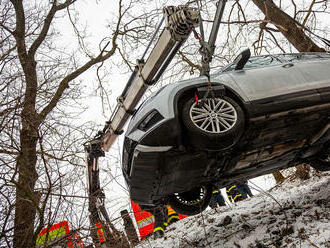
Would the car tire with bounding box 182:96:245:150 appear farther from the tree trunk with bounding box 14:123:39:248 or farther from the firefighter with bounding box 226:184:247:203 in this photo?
the firefighter with bounding box 226:184:247:203

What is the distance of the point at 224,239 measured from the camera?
11.9 ft

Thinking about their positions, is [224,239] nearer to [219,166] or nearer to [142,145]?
[219,166]

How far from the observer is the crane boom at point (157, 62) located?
12.7 ft

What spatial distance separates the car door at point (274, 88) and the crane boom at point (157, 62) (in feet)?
3.46

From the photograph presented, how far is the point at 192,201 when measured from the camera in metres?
3.91

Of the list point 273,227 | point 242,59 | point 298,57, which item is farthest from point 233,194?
point 242,59

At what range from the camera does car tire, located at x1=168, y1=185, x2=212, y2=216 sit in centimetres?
375

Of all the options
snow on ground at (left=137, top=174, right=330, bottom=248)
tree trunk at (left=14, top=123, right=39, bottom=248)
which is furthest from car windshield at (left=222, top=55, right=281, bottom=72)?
tree trunk at (left=14, top=123, right=39, bottom=248)

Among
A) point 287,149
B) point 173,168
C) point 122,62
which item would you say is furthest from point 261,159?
point 122,62

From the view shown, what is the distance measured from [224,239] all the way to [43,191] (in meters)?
2.39

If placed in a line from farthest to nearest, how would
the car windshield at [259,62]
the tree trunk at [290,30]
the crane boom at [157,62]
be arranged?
the tree trunk at [290,30] → the crane boom at [157,62] → the car windshield at [259,62]

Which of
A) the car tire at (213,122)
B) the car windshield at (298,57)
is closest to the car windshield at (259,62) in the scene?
the car windshield at (298,57)

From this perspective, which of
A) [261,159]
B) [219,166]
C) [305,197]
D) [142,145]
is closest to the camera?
[142,145]

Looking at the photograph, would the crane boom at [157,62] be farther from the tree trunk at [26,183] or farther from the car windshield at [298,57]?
the tree trunk at [26,183]
